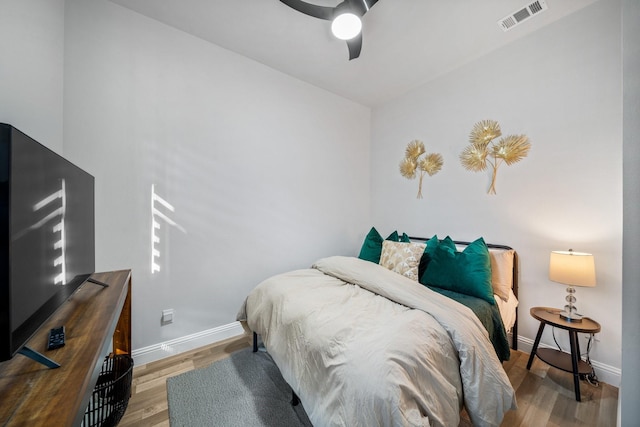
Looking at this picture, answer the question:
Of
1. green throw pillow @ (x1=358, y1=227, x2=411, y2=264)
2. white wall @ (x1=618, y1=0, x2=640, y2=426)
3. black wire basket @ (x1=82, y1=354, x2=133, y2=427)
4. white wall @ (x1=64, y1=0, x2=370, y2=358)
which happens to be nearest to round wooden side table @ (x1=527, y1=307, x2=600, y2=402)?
white wall @ (x1=618, y1=0, x2=640, y2=426)

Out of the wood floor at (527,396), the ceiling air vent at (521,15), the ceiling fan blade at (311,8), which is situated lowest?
the wood floor at (527,396)

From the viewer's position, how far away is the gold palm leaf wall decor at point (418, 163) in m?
2.88

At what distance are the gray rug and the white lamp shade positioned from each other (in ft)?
6.63

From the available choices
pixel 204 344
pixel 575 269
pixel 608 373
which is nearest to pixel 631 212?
pixel 575 269

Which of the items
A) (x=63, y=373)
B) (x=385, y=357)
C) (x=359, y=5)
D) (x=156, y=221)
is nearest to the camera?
(x=63, y=373)

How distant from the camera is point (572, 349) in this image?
1.69 m

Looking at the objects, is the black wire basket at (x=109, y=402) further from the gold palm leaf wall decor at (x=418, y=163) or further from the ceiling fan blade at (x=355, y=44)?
the gold palm leaf wall decor at (x=418, y=163)

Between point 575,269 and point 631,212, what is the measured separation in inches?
32.5

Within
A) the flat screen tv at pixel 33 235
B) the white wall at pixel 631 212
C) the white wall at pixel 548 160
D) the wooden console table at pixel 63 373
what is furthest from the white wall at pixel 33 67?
the white wall at pixel 548 160

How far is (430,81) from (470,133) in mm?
870

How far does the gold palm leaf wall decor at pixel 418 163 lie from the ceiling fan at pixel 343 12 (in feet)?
5.46

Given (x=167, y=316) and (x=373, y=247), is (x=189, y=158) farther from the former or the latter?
(x=373, y=247)

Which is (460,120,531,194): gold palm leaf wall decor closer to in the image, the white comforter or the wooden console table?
the white comforter

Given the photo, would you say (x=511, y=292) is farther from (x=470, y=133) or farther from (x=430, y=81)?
(x=430, y=81)
